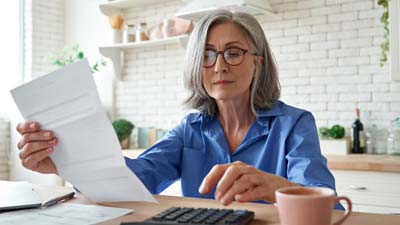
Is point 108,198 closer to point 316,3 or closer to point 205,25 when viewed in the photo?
point 205,25

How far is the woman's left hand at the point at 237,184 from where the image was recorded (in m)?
→ 1.05

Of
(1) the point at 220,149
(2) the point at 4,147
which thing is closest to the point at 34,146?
(1) the point at 220,149

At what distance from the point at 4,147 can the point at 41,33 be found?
4.00 ft

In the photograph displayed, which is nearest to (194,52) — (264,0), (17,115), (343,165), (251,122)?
(251,122)

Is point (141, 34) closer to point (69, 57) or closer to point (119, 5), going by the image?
point (119, 5)

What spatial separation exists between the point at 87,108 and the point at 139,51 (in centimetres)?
355

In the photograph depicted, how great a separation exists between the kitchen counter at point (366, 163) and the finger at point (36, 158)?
204 centimetres

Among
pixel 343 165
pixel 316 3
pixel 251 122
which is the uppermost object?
pixel 316 3

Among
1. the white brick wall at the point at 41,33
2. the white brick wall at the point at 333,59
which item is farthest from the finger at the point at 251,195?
the white brick wall at the point at 41,33

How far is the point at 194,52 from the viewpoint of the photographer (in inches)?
71.6

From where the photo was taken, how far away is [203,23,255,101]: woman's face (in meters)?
1.76

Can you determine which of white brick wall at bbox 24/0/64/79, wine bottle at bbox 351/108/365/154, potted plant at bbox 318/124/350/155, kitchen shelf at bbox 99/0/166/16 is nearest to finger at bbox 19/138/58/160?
potted plant at bbox 318/124/350/155

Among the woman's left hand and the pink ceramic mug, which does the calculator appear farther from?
the pink ceramic mug

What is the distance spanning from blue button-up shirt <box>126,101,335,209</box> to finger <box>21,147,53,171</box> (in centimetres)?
34
